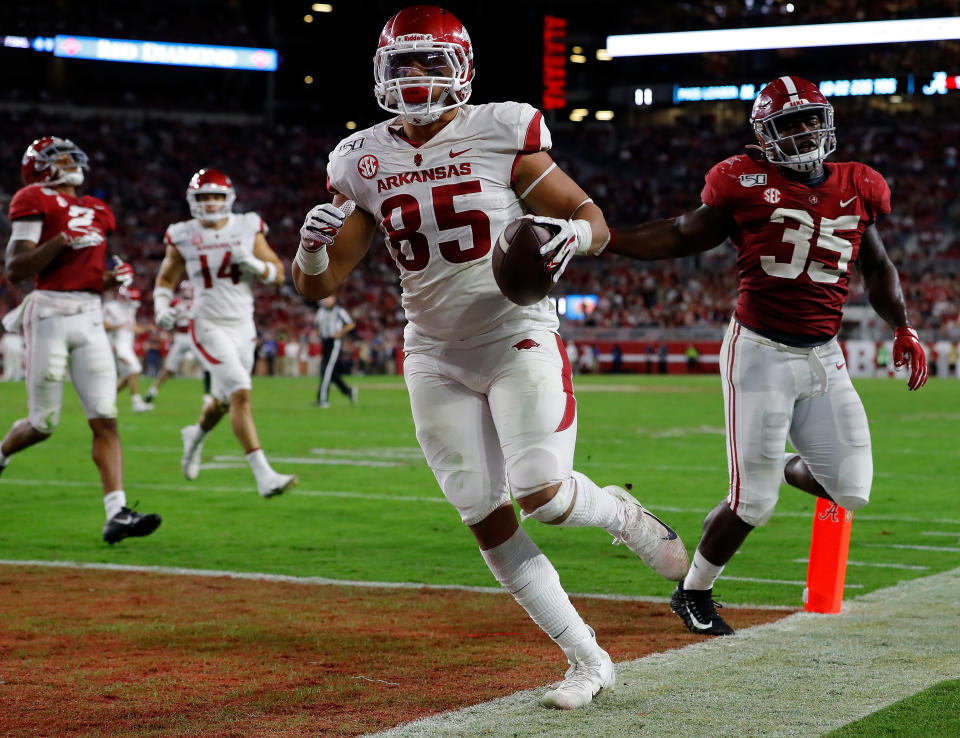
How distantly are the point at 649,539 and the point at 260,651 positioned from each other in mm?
1298

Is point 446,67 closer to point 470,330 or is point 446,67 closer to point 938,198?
point 470,330

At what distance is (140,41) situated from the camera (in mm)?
40188

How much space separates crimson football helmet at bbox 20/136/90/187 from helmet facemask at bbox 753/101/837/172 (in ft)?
11.9

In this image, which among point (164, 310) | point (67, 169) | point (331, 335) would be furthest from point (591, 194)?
point (67, 169)

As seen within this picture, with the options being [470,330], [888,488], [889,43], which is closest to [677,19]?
[889,43]

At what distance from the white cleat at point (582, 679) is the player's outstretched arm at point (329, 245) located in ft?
4.12

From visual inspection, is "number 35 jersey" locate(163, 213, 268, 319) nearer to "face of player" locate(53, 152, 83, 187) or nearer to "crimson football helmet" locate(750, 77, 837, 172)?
"face of player" locate(53, 152, 83, 187)

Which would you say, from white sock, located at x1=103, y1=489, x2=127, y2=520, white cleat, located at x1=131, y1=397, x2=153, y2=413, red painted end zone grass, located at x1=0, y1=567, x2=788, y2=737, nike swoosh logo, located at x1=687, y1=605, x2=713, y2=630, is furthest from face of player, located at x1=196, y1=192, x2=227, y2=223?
white cleat, located at x1=131, y1=397, x2=153, y2=413

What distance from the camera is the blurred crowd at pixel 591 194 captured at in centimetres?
3450

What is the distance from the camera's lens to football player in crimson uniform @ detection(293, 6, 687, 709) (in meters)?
3.65

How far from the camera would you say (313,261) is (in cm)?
364

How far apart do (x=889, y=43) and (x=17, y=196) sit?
3042 cm

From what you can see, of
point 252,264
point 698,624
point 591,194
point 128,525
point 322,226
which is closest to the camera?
point 322,226

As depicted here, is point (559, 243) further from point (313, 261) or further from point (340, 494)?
point (340, 494)
